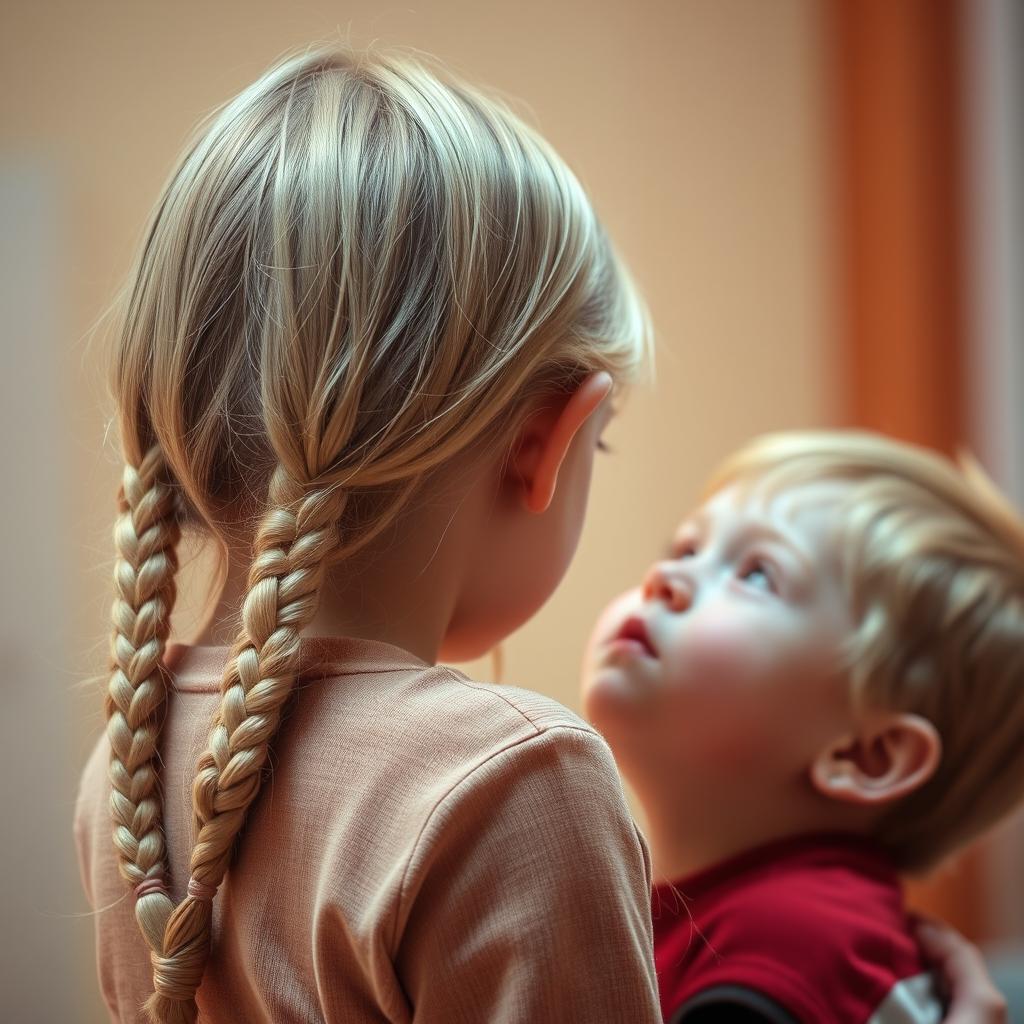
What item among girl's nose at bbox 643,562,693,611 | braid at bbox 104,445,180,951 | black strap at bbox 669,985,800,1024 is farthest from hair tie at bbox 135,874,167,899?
girl's nose at bbox 643,562,693,611

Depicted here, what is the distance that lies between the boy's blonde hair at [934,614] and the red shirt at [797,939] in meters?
0.12

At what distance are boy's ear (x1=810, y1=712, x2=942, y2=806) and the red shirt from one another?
59 mm

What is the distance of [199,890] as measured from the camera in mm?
643

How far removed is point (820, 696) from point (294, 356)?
0.60 m

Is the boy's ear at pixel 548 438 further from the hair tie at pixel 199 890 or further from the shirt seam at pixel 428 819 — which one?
the hair tie at pixel 199 890

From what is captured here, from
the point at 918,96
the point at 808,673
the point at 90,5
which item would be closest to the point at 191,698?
the point at 808,673

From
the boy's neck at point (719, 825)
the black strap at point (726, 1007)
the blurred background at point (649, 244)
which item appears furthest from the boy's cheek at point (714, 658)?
the blurred background at point (649, 244)

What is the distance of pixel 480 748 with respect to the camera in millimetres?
605

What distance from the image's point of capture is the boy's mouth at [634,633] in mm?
1030

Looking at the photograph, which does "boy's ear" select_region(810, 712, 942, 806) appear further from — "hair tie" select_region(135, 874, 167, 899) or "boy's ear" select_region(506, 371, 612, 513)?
"hair tie" select_region(135, 874, 167, 899)

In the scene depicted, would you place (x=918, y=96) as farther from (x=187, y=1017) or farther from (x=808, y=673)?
(x=187, y=1017)

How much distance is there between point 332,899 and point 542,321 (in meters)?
0.34

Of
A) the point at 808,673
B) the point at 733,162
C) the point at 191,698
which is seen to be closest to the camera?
the point at 191,698

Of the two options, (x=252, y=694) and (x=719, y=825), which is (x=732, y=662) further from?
(x=252, y=694)
